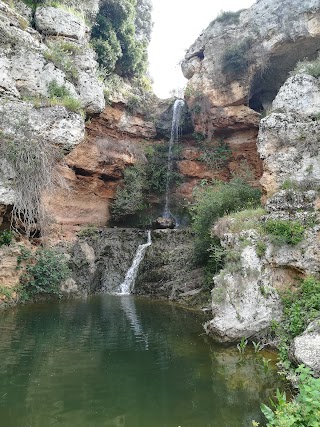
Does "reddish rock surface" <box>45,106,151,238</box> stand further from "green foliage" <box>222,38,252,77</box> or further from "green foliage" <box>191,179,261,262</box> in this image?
"green foliage" <box>191,179,261,262</box>

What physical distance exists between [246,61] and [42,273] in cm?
1552

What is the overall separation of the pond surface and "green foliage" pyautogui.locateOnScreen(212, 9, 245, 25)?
18.3 metres

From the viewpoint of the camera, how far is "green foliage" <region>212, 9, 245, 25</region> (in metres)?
21.2

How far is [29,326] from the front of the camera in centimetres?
1030

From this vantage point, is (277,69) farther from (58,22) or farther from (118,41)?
(58,22)

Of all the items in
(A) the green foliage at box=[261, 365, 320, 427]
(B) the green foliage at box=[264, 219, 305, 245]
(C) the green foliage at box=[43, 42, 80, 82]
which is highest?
(C) the green foliage at box=[43, 42, 80, 82]

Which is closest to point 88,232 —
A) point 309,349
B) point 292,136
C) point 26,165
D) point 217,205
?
point 26,165

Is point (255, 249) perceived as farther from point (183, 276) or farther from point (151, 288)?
point (151, 288)

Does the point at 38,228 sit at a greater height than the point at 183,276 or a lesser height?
greater

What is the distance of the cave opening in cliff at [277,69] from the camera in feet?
61.4

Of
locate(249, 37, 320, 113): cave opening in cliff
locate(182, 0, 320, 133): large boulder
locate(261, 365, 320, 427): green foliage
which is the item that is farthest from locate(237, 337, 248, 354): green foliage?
locate(249, 37, 320, 113): cave opening in cliff

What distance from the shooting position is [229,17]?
21484 mm

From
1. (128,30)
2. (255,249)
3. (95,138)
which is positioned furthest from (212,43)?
(255,249)

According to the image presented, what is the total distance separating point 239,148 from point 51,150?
11348 mm
